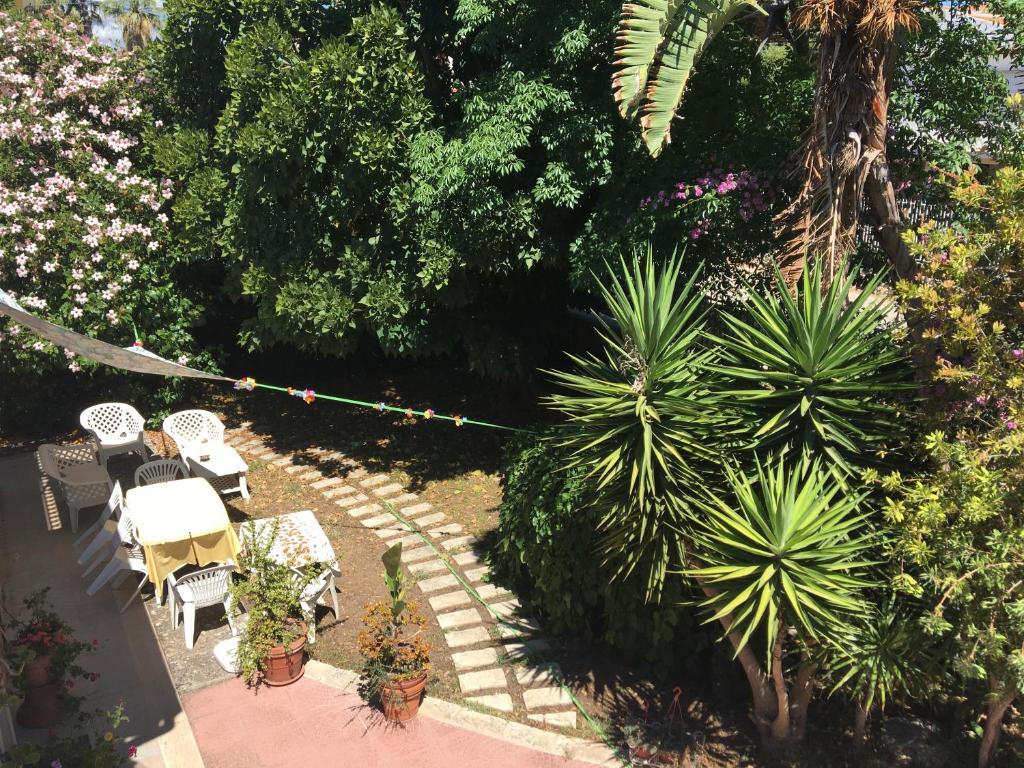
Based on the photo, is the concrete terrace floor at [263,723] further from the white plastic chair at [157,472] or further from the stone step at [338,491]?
the stone step at [338,491]

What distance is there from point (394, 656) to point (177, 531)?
2.54 m

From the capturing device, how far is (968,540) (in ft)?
15.7

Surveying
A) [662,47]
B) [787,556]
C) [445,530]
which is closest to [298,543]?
[445,530]

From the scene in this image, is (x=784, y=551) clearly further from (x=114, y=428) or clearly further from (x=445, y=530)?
(x=114, y=428)

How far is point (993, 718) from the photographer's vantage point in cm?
546

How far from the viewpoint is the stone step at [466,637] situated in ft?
25.0

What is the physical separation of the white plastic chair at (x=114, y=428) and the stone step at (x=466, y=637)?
5.69 m

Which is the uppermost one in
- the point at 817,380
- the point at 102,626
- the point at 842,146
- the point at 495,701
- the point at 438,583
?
the point at 842,146

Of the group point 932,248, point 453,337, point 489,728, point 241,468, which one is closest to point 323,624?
point 489,728

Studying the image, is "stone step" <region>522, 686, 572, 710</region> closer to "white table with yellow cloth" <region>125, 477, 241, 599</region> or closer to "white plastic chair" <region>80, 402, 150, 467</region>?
"white table with yellow cloth" <region>125, 477, 241, 599</region>

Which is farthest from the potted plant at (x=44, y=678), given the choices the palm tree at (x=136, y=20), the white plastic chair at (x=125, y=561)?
the palm tree at (x=136, y=20)

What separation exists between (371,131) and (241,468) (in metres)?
4.39


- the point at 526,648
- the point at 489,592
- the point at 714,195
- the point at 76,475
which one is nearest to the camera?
the point at 714,195

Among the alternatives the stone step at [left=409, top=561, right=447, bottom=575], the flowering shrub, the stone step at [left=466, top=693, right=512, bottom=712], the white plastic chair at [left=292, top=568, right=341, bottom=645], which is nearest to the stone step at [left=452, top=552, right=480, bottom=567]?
the stone step at [left=409, top=561, right=447, bottom=575]
